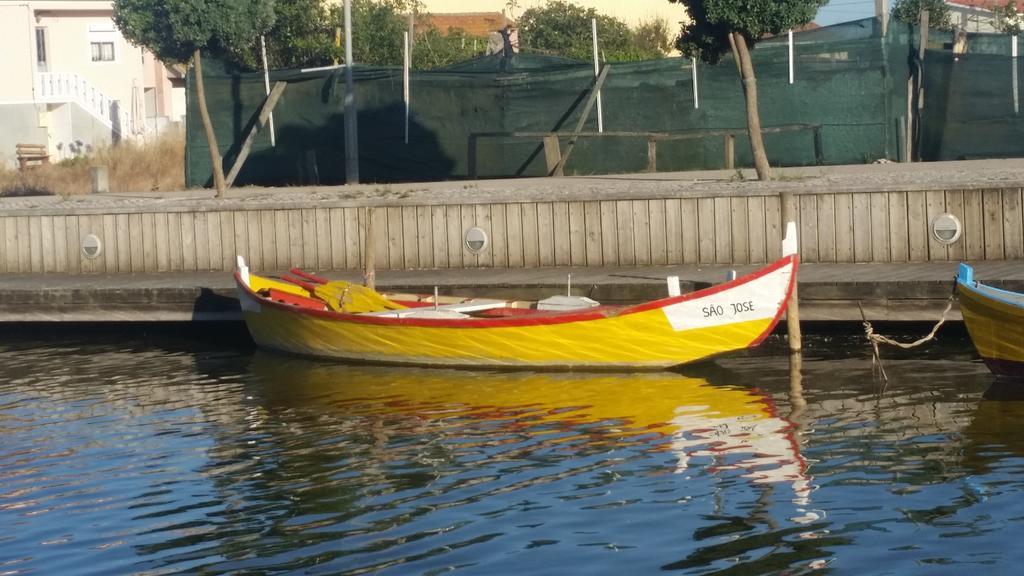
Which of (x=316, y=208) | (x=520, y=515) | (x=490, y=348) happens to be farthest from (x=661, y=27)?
(x=520, y=515)

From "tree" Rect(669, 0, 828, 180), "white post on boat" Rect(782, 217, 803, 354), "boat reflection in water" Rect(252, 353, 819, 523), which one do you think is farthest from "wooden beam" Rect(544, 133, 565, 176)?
"white post on boat" Rect(782, 217, 803, 354)

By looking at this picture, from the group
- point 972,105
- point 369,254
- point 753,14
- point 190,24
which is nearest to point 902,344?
point 753,14

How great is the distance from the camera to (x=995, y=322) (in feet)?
50.9

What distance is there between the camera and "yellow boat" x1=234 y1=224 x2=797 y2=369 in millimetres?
16734

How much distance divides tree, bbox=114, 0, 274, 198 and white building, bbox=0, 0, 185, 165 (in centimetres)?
2280

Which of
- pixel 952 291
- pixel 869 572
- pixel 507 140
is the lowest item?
pixel 869 572

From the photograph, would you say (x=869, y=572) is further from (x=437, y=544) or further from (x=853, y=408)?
(x=853, y=408)

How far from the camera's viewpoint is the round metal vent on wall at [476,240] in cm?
2098

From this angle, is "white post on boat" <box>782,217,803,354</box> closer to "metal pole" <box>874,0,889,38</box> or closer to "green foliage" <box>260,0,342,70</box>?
"metal pole" <box>874,0,889,38</box>

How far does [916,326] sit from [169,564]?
452 inches

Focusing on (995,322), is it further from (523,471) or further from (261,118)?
(261,118)

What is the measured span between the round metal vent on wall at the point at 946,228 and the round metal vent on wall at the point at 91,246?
1290cm

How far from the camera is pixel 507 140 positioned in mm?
27938

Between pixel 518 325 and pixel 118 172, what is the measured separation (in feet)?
73.6
